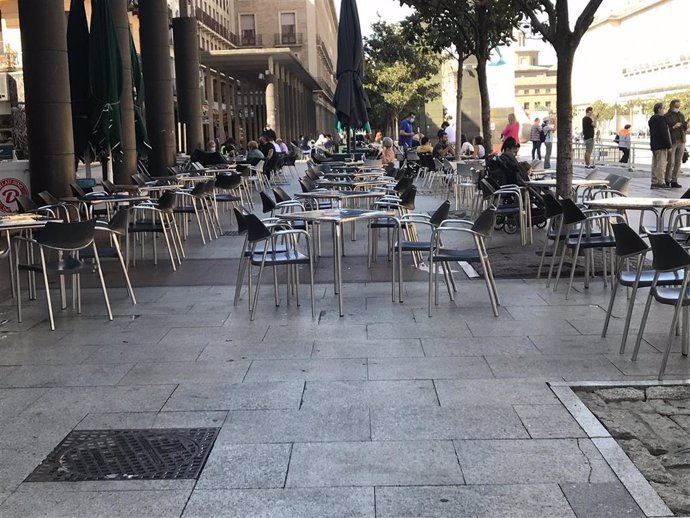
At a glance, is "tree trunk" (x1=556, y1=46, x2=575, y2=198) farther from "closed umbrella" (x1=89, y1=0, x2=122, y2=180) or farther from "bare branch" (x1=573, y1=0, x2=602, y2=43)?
"closed umbrella" (x1=89, y1=0, x2=122, y2=180)

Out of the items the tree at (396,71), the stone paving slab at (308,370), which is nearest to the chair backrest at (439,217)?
the stone paving slab at (308,370)

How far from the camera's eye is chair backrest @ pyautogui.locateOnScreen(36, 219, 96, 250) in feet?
21.9

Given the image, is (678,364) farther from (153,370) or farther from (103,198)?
(103,198)

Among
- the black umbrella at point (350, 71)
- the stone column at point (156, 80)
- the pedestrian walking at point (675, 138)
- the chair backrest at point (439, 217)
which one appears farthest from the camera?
the stone column at point (156, 80)

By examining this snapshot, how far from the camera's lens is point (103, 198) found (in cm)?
1017

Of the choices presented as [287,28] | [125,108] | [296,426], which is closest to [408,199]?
[296,426]

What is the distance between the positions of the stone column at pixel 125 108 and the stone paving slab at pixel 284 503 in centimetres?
1237

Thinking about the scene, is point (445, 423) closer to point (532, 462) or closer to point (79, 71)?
point (532, 462)

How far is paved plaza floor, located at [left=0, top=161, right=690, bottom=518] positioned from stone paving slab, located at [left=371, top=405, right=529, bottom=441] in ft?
0.05

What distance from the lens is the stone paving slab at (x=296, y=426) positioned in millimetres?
4176

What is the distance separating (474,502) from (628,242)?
2.86 metres

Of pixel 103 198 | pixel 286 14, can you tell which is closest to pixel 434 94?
pixel 286 14

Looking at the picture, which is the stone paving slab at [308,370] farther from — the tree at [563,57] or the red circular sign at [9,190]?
the red circular sign at [9,190]

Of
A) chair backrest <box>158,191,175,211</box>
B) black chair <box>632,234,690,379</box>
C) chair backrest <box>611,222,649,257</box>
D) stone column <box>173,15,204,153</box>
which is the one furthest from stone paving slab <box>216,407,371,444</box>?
stone column <box>173,15,204,153</box>
